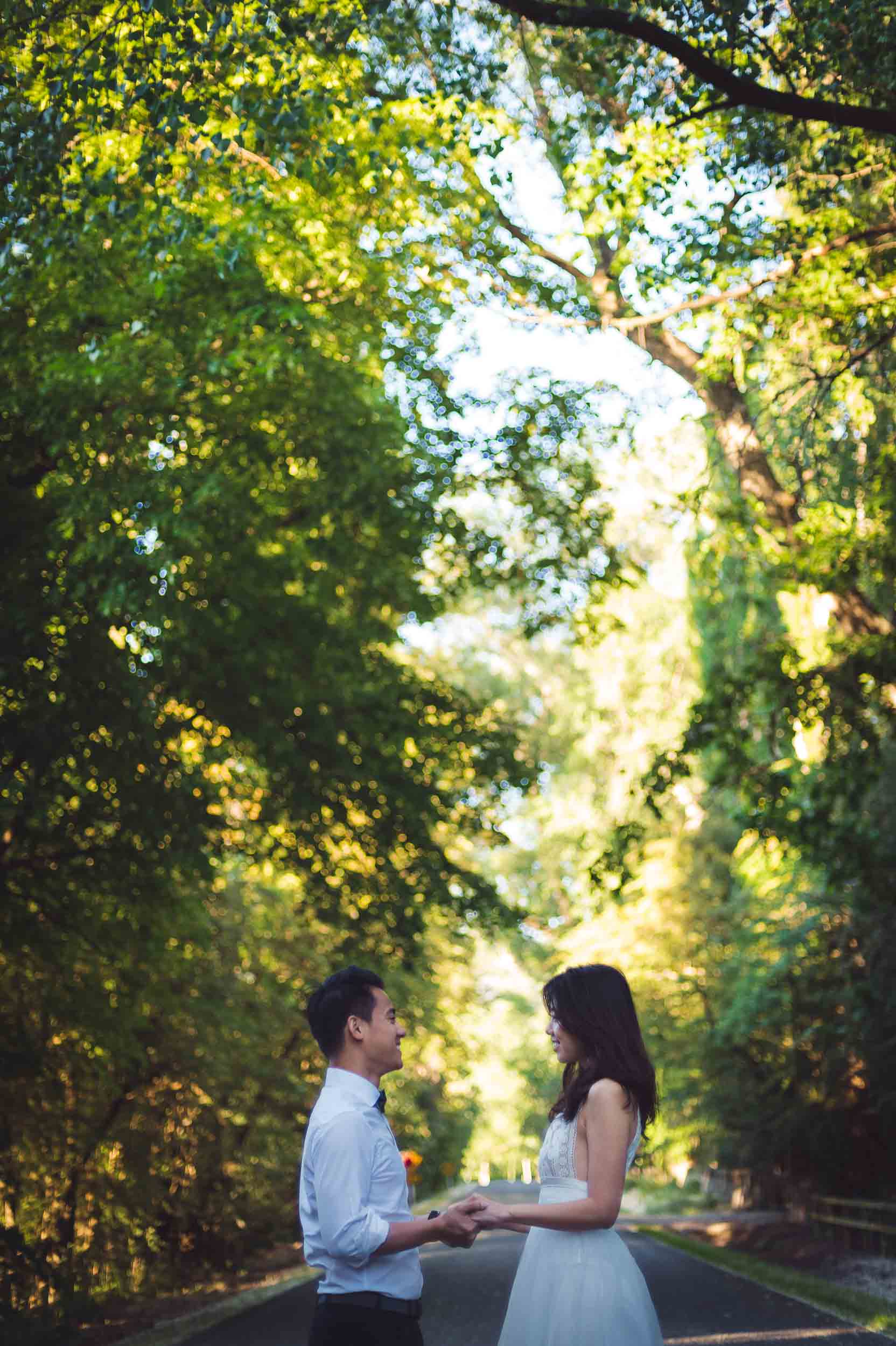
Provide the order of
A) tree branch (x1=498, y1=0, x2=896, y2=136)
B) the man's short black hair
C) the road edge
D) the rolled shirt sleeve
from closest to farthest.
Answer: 1. the rolled shirt sleeve
2. the man's short black hair
3. tree branch (x1=498, y1=0, x2=896, y2=136)
4. the road edge

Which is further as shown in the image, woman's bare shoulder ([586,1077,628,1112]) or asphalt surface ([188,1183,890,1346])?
asphalt surface ([188,1183,890,1346])

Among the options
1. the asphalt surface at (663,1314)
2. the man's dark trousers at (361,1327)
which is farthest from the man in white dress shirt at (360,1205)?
the asphalt surface at (663,1314)

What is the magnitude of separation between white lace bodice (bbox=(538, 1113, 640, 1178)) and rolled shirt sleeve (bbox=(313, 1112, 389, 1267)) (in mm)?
601

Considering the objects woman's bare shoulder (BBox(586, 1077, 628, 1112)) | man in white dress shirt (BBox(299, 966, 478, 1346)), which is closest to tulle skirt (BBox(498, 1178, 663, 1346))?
woman's bare shoulder (BBox(586, 1077, 628, 1112))

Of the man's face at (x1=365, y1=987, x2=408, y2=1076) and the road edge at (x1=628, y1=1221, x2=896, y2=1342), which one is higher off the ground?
the man's face at (x1=365, y1=987, x2=408, y2=1076)

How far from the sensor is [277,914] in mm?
20609

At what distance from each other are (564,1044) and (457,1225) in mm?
628

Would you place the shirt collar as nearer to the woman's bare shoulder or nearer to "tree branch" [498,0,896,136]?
the woman's bare shoulder

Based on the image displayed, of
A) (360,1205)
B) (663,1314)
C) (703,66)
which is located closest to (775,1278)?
(663,1314)

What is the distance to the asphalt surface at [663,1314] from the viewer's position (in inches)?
428

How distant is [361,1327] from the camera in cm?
363

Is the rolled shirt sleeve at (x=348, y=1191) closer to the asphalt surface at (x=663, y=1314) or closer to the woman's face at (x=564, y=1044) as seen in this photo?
the woman's face at (x=564, y=1044)

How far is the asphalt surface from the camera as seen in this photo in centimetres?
1088

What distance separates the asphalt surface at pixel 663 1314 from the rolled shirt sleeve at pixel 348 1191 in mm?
7888
